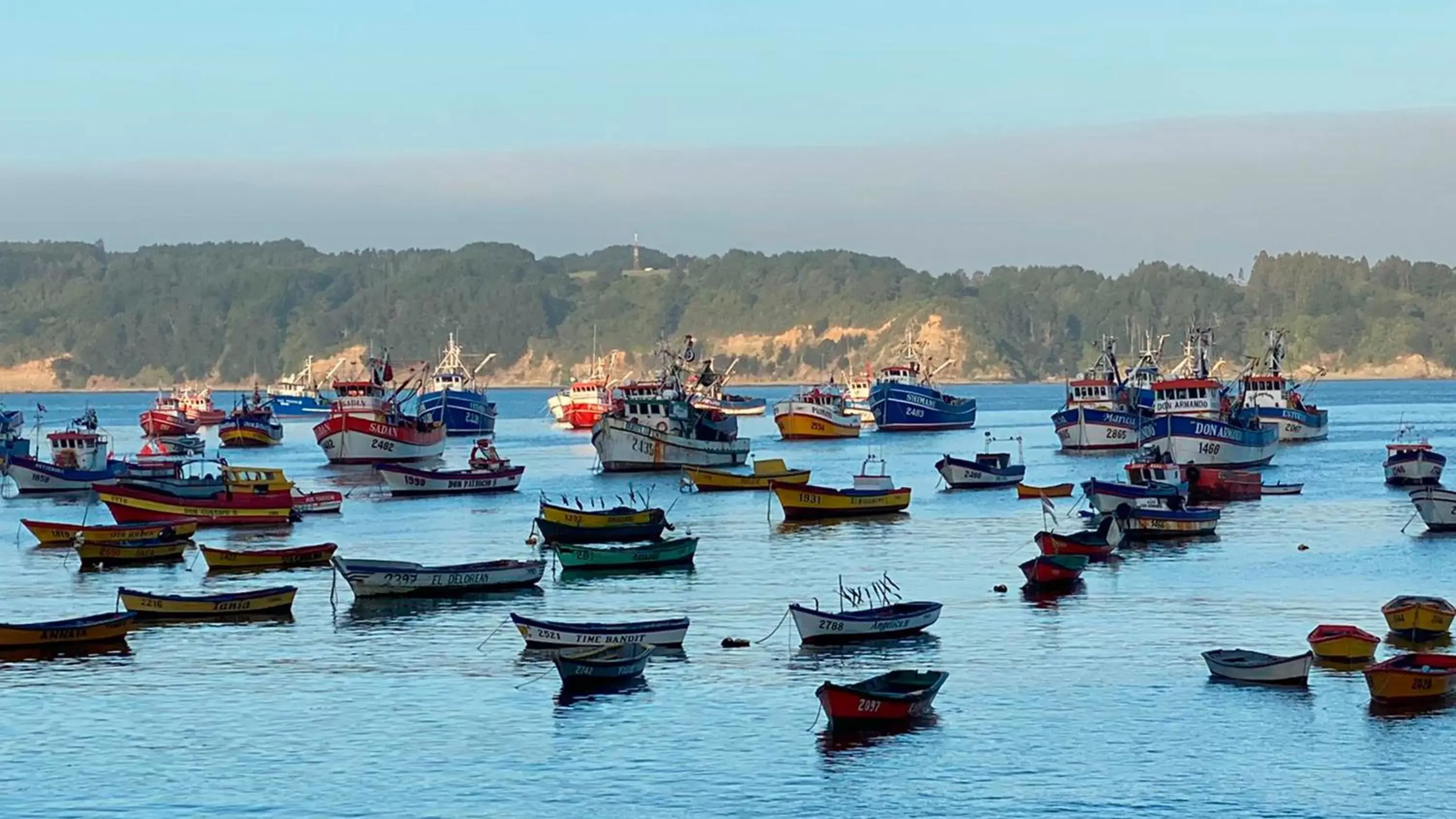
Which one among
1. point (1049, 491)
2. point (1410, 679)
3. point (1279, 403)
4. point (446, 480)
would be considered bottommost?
point (1410, 679)

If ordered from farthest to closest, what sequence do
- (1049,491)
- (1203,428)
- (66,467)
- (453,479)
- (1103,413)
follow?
(1103,413)
(1203,428)
(66,467)
(453,479)
(1049,491)

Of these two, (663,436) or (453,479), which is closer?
(453,479)

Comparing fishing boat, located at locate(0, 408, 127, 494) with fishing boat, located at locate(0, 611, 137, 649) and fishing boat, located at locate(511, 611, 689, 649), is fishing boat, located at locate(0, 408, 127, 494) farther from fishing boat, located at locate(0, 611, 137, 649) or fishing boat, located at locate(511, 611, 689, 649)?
fishing boat, located at locate(511, 611, 689, 649)

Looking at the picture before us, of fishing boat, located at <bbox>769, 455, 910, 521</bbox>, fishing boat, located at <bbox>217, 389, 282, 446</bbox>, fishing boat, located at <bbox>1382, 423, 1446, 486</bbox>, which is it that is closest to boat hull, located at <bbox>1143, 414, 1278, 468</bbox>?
fishing boat, located at <bbox>1382, 423, 1446, 486</bbox>

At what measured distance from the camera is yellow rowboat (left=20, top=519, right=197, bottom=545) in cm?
8469

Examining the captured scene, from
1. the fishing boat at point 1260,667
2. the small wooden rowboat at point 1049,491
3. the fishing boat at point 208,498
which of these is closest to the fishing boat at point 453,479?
the fishing boat at point 208,498

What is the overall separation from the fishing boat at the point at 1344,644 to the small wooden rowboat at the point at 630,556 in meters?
31.1

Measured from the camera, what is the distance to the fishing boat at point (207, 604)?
67250mm

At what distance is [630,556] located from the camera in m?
81.6

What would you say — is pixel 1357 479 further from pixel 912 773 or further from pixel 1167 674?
pixel 912 773

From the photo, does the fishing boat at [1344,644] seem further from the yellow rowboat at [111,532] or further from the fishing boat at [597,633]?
the yellow rowboat at [111,532]

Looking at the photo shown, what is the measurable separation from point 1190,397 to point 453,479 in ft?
159

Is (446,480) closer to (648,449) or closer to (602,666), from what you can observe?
(648,449)

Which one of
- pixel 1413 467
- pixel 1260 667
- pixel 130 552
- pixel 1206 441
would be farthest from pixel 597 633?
pixel 1206 441
